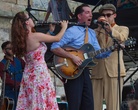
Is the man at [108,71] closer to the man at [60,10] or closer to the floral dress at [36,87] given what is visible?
the floral dress at [36,87]

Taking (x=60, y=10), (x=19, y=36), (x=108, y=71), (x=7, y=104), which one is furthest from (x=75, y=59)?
(x=60, y=10)

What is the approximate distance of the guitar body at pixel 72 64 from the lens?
5723 millimetres

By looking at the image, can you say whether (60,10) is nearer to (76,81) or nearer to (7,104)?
(7,104)

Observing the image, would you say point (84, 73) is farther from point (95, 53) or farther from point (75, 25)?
point (75, 25)

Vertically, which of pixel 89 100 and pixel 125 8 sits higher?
pixel 125 8

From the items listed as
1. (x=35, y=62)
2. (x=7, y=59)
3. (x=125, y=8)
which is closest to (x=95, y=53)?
(x=35, y=62)

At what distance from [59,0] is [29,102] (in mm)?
2598

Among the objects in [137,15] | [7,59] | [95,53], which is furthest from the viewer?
[7,59]

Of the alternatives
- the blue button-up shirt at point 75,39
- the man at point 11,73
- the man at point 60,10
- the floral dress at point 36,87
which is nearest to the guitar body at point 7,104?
the man at point 11,73

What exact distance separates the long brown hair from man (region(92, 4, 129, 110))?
42.9 inches

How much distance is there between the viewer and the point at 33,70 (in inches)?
216

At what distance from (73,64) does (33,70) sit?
565mm

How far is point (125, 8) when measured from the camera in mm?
6898

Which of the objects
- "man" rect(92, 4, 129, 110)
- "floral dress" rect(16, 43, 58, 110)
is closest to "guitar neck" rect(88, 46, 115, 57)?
"man" rect(92, 4, 129, 110)
